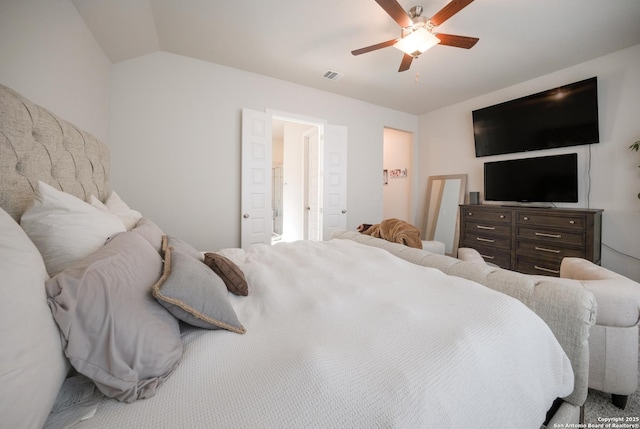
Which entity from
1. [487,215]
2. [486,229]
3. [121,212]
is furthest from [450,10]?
[486,229]

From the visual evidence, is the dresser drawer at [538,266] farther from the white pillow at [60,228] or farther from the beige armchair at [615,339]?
the white pillow at [60,228]

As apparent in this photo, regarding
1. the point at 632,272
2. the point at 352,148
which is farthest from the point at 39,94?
the point at 632,272

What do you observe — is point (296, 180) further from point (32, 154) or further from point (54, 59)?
point (32, 154)

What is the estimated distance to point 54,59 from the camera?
60.6 inches

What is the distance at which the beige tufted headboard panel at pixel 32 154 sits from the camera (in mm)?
836

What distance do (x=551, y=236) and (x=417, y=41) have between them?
9.25 ft

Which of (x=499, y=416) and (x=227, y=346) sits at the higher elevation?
(x=227, y=346)

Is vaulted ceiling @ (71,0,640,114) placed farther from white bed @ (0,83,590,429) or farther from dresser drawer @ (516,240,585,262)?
dresser drawer @ (516,240,585,262)

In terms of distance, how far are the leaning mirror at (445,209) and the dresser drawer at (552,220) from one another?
1.12m

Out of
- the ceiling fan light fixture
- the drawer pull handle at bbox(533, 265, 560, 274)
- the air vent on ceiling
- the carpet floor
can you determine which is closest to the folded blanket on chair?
the carpet floor

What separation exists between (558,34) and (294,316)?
374 centimetres

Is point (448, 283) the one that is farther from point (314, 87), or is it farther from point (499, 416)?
point (314, 87)

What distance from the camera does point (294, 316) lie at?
924 mm

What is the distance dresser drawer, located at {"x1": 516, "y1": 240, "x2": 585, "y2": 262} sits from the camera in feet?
9.12
